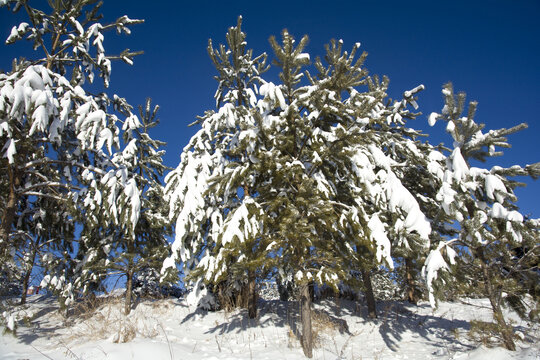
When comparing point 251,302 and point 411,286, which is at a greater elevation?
point 411,286

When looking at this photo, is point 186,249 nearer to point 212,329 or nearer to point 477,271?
point 212,329

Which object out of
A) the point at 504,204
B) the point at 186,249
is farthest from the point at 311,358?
the point at 504,204

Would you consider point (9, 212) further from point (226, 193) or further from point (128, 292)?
point (226, 193)

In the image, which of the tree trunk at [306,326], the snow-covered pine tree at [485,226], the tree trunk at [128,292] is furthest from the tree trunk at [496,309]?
the tree trunk at [128,292]

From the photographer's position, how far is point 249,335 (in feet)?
24.0

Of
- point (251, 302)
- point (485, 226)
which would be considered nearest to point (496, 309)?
point (485, 226)

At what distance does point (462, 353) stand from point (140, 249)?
10.2 metres

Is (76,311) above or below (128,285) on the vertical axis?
below

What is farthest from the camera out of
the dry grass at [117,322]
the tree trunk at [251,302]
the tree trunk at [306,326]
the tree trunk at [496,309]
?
the tree trunk at [251,302]

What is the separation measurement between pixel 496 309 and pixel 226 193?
241 inches

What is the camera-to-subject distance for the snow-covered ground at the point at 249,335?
5766 mm

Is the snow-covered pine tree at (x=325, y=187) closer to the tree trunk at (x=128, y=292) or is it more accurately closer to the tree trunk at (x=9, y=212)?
the tree trunk at (x=128, y=292)

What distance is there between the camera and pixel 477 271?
639 centimetres

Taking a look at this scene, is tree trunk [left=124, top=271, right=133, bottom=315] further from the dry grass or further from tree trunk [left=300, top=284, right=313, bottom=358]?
tree trunk [left=300, top=284, right=313, bottom=358]
